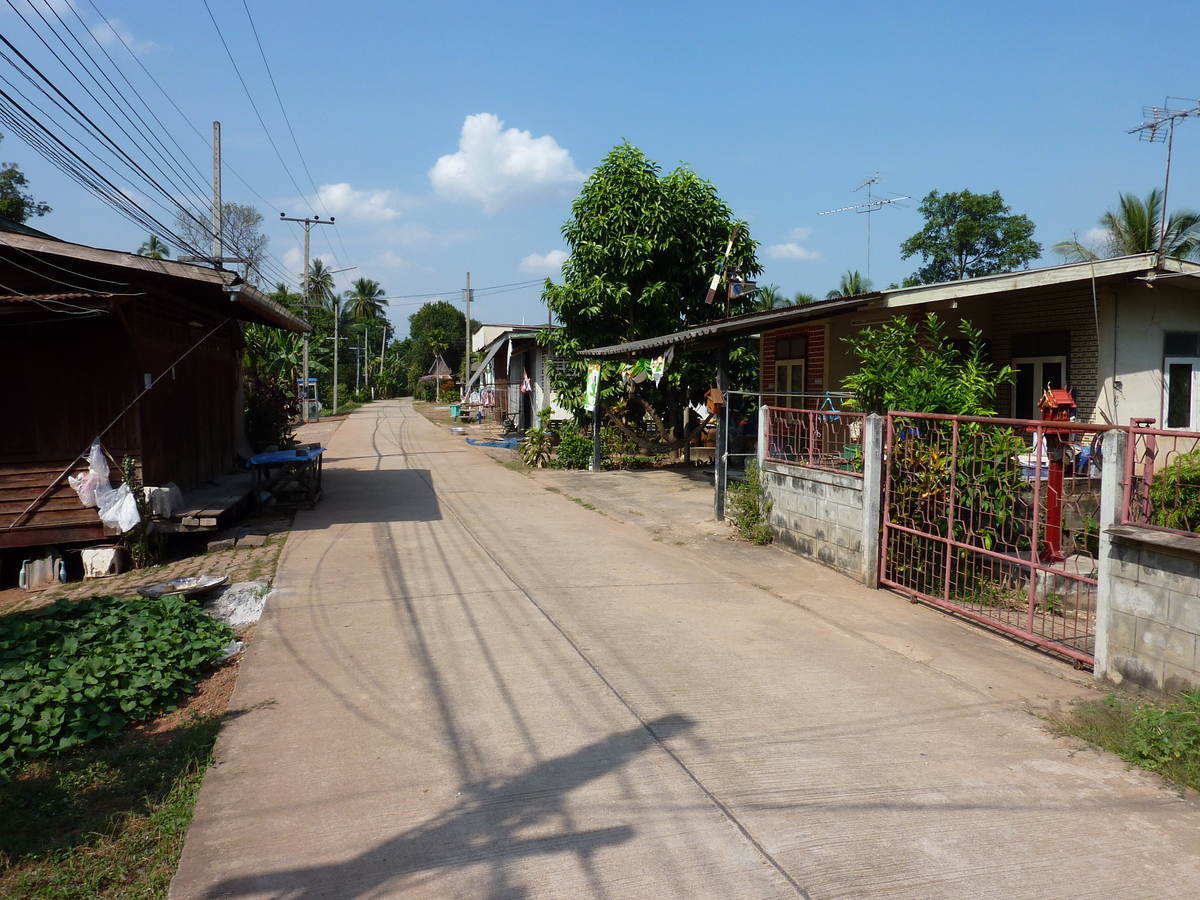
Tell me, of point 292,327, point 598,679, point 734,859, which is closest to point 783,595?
point 598,679

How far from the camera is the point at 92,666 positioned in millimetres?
5523

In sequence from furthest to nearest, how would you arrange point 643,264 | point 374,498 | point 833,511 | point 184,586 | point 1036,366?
point 643,264, point 374,498, point 1036,366, point 833,511, point 184,586

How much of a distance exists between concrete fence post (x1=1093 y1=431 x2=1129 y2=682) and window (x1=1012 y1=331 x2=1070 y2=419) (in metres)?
6.26

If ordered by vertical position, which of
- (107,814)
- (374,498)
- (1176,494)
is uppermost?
(1176,494)

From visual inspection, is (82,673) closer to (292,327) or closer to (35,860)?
(35,860)

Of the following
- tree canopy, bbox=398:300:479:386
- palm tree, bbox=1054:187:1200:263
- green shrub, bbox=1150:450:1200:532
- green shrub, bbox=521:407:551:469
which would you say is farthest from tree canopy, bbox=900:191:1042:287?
tree canopy, bbox=398:300:479:386

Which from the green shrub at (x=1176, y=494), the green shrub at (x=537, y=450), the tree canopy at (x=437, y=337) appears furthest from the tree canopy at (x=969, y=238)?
the tree canopy at (x=437, y=337)

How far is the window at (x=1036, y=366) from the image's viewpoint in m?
11.3

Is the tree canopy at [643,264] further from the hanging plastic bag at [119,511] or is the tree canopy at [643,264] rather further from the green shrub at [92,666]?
the green shrub at [92,666]

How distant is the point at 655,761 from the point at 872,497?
461 cm

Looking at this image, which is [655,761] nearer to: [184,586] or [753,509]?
[184,586]

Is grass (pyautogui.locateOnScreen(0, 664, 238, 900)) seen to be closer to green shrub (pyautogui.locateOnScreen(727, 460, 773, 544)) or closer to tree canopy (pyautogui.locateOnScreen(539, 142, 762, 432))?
green shrub (pyautogui.locateOnScreen(727, 460, 773, 544))

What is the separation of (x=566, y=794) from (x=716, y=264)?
16.6 m

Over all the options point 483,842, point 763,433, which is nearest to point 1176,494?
point 483,842
